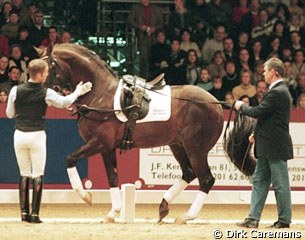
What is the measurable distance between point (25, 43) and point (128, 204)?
684 centimetres

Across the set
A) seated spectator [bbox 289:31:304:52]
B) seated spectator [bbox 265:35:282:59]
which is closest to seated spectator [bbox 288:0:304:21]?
seated spectator [bbox 289:31:304:52]

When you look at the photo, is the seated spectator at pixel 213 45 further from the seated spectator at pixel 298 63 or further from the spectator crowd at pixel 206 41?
the seated spectator at pixel 298 63

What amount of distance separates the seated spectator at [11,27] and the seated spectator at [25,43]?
0.67ft

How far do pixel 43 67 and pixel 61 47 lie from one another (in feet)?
4.32

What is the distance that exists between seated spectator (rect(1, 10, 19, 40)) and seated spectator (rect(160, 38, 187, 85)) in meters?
2.81

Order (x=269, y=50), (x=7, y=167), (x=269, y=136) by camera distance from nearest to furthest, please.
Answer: (x=269, y=136) → (x=7, y=167) → (x=269, y=50)

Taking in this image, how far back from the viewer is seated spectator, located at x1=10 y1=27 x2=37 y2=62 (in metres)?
19.8

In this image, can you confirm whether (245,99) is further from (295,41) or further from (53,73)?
(53,73)

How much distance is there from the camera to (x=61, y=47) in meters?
14.2

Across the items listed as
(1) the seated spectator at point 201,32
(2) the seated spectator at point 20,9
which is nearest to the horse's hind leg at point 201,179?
(2) the seated spectator at point 20,9

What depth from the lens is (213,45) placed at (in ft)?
69.9

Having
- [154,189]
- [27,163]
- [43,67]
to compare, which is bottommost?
[154,189]

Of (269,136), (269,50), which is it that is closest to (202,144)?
(269,136)

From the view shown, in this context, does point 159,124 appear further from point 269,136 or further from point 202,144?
point 269,136
